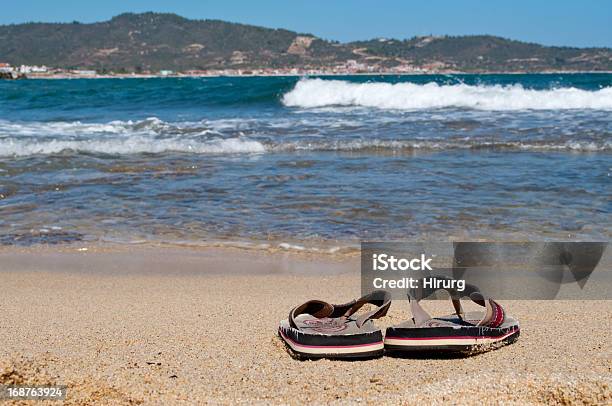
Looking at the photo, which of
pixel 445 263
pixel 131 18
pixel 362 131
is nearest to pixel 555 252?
pixel 445 263

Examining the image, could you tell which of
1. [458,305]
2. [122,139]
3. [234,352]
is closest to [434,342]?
[458,305]

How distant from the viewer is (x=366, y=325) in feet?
7.98

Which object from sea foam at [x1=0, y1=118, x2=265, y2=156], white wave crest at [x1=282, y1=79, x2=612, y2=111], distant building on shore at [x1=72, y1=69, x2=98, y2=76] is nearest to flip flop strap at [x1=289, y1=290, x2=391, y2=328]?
sea foam at [x1=0, y1=118, x2=265, y2=156]

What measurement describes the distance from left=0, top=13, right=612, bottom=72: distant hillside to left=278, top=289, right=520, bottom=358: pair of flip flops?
8381cm

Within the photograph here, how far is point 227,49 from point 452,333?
105 meters

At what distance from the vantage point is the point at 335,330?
2393 mm

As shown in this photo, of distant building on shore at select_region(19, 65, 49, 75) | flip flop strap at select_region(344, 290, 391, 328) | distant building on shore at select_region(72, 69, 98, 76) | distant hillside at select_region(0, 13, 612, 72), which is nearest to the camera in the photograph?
flip flop strap at select_region(344, 290, 391, 328)

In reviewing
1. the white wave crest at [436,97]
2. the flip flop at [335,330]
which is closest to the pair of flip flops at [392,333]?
the flip flop at [335,330]

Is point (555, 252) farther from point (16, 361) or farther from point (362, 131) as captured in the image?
point (362, 131)

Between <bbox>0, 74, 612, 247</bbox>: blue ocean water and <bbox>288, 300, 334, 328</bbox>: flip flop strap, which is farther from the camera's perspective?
<bbox>0, 74, 612, 247</bbox>: blue ocean water

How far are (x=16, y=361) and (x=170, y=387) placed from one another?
550 millimetres

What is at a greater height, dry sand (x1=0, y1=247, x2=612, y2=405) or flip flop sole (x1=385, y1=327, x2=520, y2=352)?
flip flop sole (x1=385, y1=327, x2=520, y2=352)

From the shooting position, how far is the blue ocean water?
5293 millimetres

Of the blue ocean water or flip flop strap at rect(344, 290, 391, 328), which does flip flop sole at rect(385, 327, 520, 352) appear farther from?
the blue ocean water
